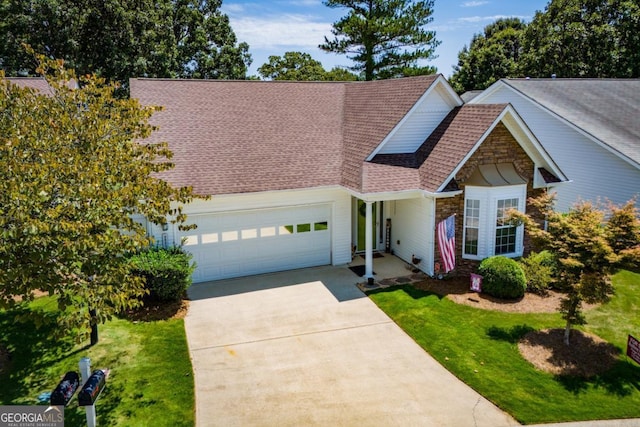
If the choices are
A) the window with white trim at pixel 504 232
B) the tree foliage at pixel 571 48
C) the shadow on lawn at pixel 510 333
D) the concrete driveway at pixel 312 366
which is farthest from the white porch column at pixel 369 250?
the tree foliage at pixel 571 48

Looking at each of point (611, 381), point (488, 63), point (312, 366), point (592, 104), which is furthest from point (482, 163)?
point (488, 63)

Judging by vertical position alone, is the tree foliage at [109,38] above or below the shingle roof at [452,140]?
above

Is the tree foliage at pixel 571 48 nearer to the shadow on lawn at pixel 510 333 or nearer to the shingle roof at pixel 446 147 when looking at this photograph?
the shingle roof at pixel 446 147

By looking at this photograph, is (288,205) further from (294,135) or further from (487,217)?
(487,217)

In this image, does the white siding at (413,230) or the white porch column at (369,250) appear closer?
the white porch column at (369,250)

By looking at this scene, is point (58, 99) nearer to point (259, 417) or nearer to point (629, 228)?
point (259, 417)

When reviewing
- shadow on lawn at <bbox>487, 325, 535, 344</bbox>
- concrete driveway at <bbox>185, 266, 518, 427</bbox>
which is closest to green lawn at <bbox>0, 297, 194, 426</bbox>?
concrete driveway at <bbox>185, 266, 518, 427</bbox>
